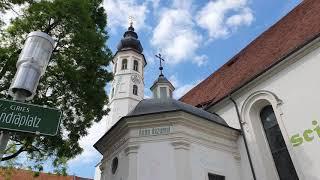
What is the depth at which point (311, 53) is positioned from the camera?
10.6 metres

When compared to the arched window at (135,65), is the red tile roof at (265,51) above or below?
below

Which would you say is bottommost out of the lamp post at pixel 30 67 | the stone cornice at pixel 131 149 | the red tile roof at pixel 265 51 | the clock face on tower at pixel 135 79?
the lamp post at pixel 30 67

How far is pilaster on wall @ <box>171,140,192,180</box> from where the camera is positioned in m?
10.1

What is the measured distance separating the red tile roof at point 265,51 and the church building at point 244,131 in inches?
3.5

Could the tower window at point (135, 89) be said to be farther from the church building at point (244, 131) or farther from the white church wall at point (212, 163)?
the white church wall at point (212, 163)

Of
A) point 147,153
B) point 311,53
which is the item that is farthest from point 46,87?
point 311,53

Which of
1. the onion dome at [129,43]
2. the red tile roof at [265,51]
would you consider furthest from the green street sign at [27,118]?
the onion dome at [129,43]

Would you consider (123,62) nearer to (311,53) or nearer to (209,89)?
(209,89)

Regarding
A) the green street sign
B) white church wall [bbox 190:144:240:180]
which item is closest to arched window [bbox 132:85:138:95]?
white church wall [bbox 190:144:240:180]

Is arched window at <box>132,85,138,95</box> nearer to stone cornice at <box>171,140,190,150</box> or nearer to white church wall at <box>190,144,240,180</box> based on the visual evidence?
white church wall at <box>190,144,240,180</box>

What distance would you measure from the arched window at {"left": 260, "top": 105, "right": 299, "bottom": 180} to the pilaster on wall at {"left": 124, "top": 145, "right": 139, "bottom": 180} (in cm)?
493

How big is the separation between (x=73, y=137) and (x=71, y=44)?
10.3ft

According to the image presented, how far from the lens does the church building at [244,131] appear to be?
33.3 ft

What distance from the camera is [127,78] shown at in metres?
31.1
